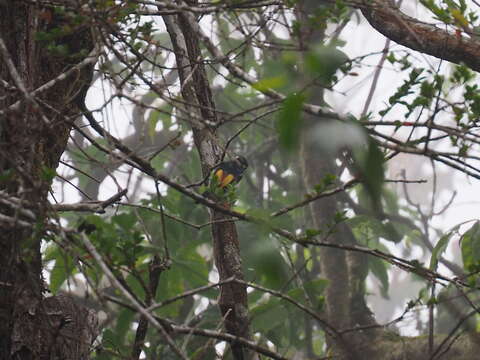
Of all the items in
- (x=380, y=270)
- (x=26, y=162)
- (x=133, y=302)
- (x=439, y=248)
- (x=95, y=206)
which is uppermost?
(x=380, y=270)

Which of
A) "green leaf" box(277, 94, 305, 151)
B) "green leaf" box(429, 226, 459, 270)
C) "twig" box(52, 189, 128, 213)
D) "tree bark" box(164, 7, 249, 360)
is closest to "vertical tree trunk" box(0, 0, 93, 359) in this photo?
"twig" box(52, 189, 128, 213)

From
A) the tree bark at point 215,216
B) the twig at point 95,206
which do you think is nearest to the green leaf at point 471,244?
the tree bark at point 215,216

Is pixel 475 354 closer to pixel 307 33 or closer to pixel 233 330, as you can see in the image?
pixel 233 330

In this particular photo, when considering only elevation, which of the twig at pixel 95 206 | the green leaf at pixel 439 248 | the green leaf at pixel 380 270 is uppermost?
the green leaf at pixel 380 270

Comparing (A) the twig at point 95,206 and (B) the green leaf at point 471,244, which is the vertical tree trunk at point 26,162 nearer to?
(A) the twig at point 95,206

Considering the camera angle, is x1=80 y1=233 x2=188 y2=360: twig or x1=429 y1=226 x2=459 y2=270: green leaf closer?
x1=80 y1=233 x2=188 y2=360: twig

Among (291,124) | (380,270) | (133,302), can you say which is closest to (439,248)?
(133,302)

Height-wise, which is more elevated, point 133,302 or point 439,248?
point 439,248

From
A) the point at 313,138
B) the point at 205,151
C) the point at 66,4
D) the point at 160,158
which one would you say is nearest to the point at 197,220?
the point at 160,158

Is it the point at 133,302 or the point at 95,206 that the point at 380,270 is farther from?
the point at 133,302

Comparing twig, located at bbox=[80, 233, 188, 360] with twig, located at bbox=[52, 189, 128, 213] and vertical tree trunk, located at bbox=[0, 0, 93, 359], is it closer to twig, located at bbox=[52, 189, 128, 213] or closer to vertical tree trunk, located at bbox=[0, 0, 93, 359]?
vertical tree trunk, located at bbox=[0, 0, 93, 359]

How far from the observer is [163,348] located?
3047 millimetres

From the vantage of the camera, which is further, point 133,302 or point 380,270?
point 380,270

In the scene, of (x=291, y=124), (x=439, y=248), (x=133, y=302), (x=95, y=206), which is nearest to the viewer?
(x=291, y=124)
